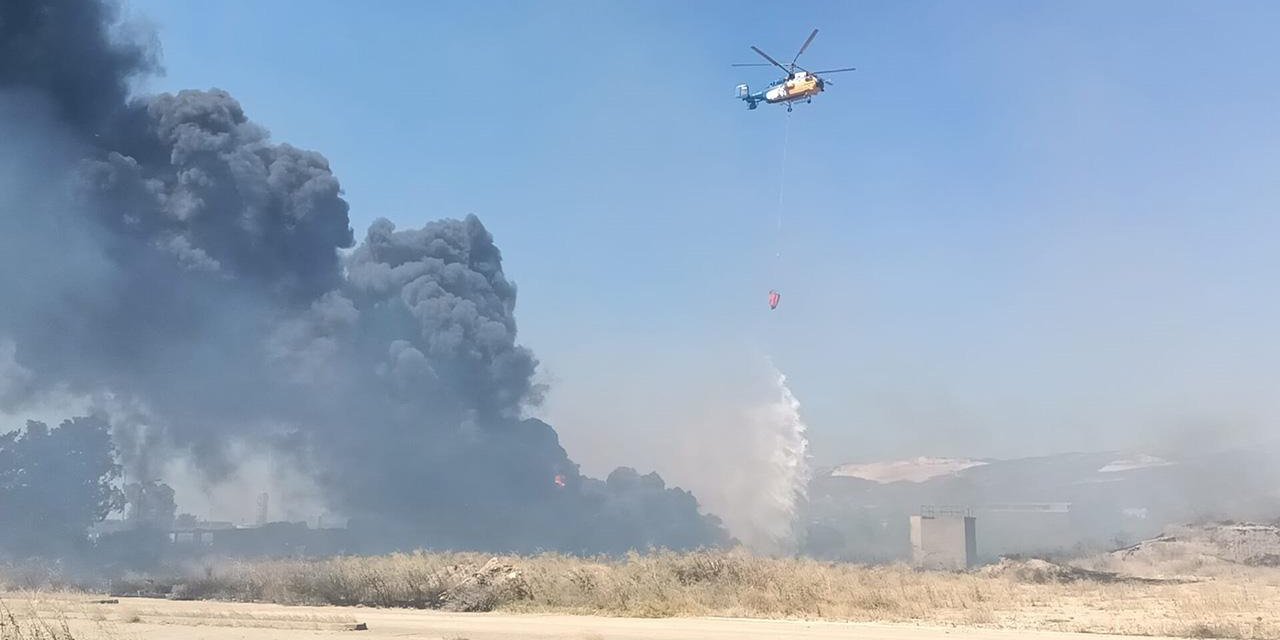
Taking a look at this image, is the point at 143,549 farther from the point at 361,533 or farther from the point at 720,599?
the point at 720,599

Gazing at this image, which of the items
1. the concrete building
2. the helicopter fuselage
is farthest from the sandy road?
the concrete building

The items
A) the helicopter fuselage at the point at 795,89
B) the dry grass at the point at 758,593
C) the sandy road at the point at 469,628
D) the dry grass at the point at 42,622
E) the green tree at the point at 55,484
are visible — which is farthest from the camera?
the green tree at the point at 55,484

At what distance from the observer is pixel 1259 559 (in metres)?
76.1

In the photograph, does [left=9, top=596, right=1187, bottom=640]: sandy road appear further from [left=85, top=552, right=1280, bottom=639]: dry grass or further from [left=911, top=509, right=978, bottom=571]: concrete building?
[left=911, top=509, right=978, bottom=571]: concrete building

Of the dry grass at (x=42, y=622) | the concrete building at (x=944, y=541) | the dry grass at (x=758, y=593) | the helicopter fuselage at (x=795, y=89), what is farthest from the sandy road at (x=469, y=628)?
the concrete building at (x=944, y=541)

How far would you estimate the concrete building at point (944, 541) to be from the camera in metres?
90.0

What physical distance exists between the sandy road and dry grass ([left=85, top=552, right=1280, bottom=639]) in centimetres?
296

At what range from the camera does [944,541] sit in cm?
9175

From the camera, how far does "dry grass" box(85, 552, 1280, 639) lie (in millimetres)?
36625

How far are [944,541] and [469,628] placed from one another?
218 feet

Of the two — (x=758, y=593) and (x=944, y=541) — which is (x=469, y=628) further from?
(x=944, y=541)

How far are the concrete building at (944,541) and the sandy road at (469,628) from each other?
57522 mm

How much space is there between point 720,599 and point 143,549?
202 ft

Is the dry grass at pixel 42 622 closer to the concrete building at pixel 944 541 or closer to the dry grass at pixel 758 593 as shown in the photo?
the dry grass at pixel 758 593
